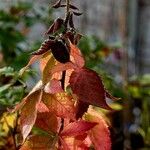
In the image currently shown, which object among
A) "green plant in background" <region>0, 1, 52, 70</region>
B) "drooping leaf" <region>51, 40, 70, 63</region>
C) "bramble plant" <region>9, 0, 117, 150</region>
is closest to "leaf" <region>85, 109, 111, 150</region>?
"bramble plant" <region>9, 0, 117, 150</region>

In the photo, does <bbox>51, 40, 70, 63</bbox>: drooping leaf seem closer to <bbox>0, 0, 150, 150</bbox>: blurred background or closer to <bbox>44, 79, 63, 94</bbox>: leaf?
<bbox>44, 79, 63, 94</bbox>: leaf

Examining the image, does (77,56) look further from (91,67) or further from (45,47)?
(91,67)

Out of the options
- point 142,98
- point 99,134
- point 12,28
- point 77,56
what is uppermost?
point 77,56

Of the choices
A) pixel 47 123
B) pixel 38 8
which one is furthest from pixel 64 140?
pixel 38 8

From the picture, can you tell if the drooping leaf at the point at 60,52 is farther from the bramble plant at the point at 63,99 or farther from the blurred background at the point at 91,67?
the blurred background at the point at 91,67

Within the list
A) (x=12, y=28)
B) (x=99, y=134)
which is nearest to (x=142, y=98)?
(x=12, y=28)

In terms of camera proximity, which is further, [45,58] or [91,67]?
[91,67]
